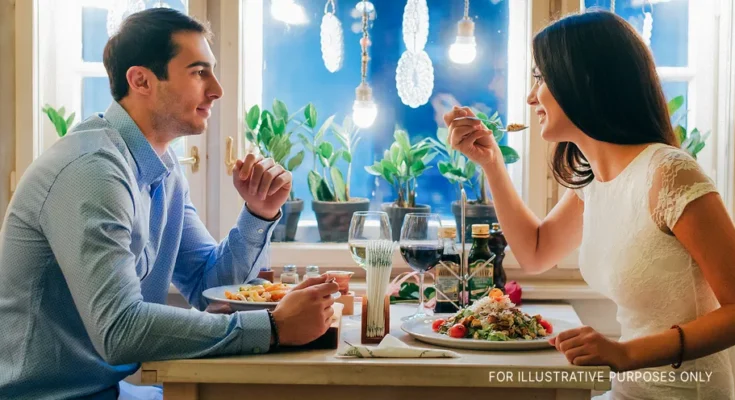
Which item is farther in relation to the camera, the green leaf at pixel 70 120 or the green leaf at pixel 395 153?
the green leaf at pixel 395 153

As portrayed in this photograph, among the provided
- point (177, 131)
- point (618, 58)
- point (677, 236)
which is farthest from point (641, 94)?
point (177, 131)

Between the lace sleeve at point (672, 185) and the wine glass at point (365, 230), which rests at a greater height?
the lace sleeve at point (672, 185)

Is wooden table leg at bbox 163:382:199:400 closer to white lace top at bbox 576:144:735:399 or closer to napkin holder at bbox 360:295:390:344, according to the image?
napkin holder at bbox 360:295:390:344

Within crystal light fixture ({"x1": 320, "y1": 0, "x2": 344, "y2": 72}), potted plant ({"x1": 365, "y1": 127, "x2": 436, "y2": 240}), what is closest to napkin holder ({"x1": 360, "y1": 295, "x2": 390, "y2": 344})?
potted plant ({"x1": 365, "y1": 127, "x2": 436, "y2": 240})

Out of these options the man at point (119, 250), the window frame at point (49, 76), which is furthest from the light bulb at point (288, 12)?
the man at point (119, 250)

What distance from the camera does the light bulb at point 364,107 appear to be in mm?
2592

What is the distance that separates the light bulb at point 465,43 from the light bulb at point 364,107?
310 mm

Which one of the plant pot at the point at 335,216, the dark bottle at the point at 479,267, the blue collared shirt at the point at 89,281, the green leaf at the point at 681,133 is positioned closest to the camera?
the blue collared shirt at the point at 89,281

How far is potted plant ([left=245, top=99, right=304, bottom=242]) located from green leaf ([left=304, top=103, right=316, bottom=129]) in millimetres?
56

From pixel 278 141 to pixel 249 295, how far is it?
0.99 metres

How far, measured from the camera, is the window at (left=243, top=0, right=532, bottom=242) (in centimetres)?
274

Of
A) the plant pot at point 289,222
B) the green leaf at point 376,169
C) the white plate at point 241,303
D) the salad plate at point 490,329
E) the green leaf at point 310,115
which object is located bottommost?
the salad plate at point 490,329

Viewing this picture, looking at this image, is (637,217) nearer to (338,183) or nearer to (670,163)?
(670,163)

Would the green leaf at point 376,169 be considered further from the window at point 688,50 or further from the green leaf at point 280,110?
the window at point 688,50
